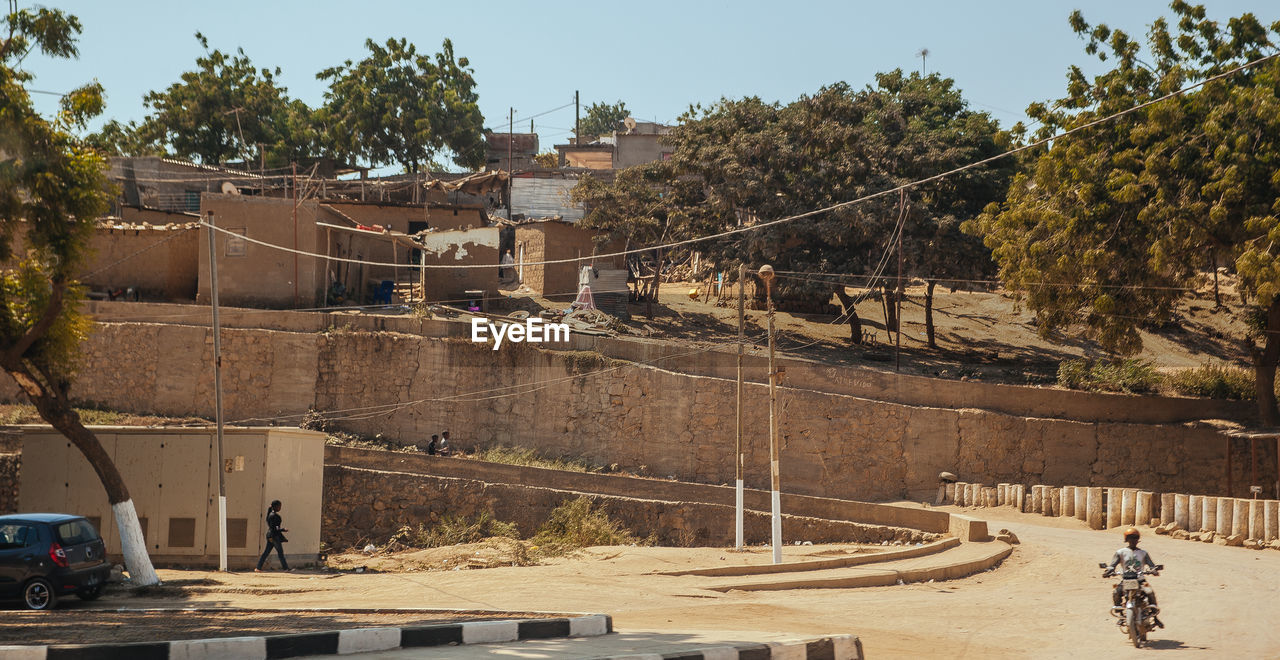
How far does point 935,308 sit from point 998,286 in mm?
2394

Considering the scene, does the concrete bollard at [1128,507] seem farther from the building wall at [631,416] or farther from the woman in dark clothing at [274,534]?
the woman in dark clothing at [274,534]

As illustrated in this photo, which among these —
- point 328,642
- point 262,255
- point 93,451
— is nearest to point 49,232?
point 93,451

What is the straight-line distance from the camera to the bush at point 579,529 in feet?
75.9

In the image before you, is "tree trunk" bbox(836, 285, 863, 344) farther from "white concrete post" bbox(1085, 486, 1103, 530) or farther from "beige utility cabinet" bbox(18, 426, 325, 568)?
"beige utility cabinet" bbox(18, 426, 325, 568)

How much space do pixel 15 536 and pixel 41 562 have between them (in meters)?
0.52

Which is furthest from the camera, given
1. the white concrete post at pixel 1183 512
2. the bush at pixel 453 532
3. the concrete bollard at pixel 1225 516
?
the bush at pixel 453 532

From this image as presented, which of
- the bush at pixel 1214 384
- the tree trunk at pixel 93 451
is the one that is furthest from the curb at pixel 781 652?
the bush at pixel 1214 384

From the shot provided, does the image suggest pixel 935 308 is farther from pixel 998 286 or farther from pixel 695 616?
pixel 695 616

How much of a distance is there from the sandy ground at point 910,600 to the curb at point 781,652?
1.06m

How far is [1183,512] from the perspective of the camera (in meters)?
22.4

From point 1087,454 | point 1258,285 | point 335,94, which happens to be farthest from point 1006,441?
point 335,94

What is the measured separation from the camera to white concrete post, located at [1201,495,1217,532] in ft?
71.4

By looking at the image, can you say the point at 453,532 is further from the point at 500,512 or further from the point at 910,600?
the point at 910,600

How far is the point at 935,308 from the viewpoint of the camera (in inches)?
1662
